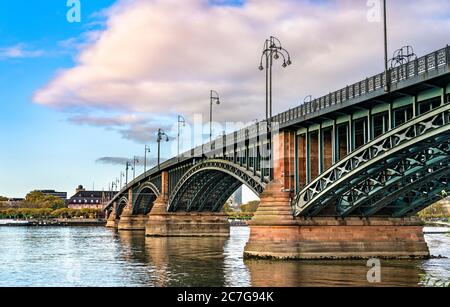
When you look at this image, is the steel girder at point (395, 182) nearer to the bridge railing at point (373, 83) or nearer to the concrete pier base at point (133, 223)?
the bridge railing at point (373, 83)

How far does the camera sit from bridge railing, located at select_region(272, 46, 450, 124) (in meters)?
33.5

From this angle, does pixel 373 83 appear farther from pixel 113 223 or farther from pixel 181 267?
pixel 113 223

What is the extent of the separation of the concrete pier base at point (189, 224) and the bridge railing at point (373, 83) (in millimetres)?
48803

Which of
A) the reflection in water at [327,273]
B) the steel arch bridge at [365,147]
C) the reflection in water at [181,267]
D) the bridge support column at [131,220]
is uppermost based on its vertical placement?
the steel arch bridge at [365,147]

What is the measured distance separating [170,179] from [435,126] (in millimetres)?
74695

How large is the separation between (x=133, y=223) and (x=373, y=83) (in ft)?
334

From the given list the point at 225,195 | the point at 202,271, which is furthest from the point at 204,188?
the point at 202,271

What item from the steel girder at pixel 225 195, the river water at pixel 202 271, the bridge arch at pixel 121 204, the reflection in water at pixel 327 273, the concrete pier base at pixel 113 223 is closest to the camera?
the reflection in water at pixel 327 273

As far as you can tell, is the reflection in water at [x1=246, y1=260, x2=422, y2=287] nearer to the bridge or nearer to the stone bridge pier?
the stone bridge pier

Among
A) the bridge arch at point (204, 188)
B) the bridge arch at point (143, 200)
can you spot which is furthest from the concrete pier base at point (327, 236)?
the bridge arch at point (143, 200)

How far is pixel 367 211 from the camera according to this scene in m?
47.8

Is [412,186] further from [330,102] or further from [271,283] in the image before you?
[271,283]

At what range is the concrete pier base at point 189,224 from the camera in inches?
3895
